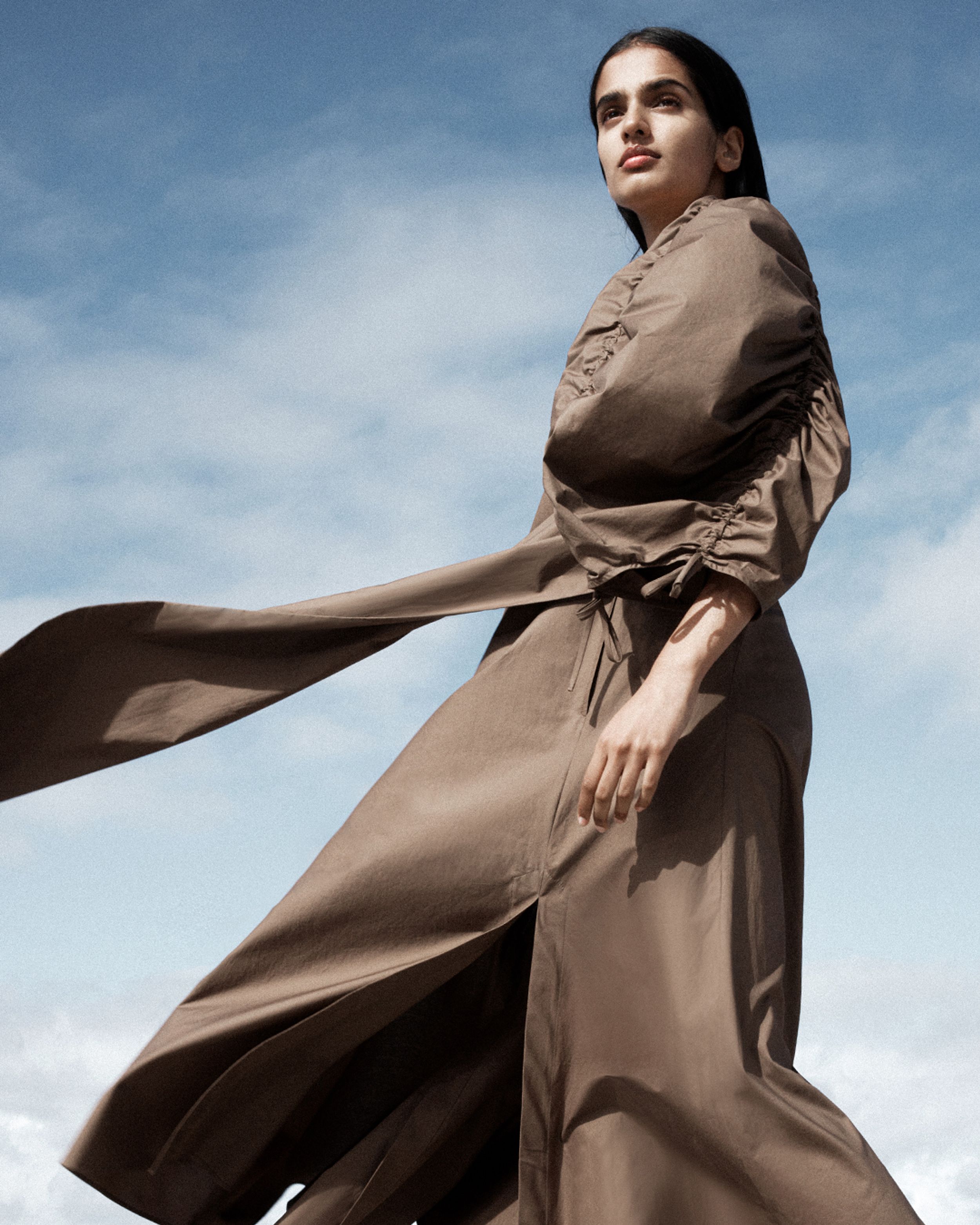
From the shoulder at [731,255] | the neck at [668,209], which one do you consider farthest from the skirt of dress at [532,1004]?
the neck at [668,209]

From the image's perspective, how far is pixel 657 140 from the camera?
9.59 ft

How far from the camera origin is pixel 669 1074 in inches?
92.2

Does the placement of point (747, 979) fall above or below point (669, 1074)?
above

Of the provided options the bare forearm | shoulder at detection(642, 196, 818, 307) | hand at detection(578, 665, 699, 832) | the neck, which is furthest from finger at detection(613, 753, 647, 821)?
the neck

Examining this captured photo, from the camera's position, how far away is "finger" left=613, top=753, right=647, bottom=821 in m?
2.32

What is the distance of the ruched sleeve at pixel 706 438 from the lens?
7.84 ft

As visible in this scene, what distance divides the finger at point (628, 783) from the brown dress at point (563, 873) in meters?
0.17

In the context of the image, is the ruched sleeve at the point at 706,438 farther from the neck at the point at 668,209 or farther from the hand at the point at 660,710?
the neck at the point at 668,209

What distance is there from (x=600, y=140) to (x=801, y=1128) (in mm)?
1917

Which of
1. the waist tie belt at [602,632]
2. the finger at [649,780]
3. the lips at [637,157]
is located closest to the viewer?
the finger at [649,780]

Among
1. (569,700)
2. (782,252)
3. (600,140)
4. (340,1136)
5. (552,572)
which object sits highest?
(600,140)

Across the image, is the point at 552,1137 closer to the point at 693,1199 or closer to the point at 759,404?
the point at 693,1199

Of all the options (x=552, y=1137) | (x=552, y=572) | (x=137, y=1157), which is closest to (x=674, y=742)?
(x=552, y=572)

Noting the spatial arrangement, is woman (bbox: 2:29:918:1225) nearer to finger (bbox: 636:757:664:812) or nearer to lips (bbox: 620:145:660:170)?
finger (bbox: 636:757:664:812)
